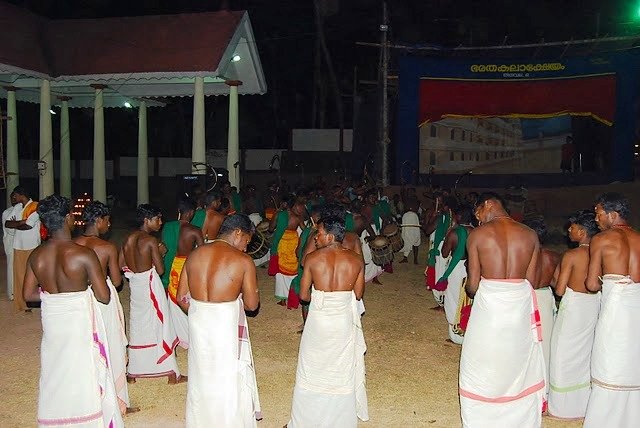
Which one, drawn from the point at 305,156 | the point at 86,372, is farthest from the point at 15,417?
the point at 305,156

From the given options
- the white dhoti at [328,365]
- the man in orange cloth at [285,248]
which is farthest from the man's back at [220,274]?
the man in orange cloth at [285,248]

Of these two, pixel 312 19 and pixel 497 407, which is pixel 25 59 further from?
pixel 312 19

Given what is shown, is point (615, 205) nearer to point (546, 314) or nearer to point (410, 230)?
point (546, 314)

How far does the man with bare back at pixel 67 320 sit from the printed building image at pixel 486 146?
18749 millimetres

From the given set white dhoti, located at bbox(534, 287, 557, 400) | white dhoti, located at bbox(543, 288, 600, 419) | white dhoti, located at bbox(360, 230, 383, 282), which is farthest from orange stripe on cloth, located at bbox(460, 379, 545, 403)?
white dhoti, located at bbox(360, 230, 383, 282)

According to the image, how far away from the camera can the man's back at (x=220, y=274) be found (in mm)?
4523

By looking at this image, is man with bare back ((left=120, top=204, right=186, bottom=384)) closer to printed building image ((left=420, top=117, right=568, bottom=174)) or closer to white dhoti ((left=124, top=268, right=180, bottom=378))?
white dhoti ((left=124, top=268, right=180, bottom=378))

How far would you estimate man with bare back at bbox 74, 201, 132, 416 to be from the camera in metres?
5.16

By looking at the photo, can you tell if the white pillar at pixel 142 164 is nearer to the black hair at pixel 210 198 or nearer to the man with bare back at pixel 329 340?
the black hair at pixel 210 198

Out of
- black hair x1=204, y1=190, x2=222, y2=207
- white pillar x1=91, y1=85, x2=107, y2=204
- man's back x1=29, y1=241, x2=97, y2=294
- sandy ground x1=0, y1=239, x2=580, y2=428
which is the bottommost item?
sandy ground x1=0, y1=239, x2=580, y2=428

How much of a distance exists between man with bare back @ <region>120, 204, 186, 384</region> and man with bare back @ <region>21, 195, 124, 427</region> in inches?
Result: 65.1

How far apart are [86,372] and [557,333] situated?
156 inches

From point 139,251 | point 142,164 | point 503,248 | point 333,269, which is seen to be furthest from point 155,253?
point 142,164

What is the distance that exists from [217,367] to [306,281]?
39.3 inches
